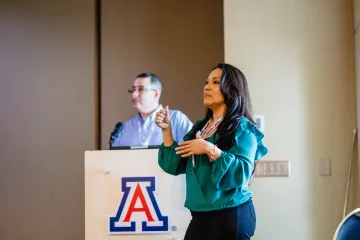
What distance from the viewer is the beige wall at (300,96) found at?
2.70 m

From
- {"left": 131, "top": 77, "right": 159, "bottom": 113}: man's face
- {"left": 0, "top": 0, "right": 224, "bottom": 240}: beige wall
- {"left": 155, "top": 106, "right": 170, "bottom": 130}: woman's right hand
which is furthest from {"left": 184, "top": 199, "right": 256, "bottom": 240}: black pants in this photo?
{"left": 0, "top": 0, "right": 224, "bottom": 240}: beige wall

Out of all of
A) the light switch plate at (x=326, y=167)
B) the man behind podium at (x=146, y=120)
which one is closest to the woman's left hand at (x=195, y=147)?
the man behind podium at (x=146, y=120)

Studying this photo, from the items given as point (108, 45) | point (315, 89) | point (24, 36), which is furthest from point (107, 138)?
point (315, 89)

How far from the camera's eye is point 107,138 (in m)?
3.39

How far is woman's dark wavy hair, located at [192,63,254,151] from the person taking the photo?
179cm

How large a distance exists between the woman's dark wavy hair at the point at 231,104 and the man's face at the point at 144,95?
1.31 metres

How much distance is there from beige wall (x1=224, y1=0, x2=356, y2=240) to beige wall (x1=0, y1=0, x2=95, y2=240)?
1.22 m

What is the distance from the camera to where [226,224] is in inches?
68.9

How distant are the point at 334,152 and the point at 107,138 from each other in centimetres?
160

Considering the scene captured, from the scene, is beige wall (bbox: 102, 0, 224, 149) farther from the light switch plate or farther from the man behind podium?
the light switch plate

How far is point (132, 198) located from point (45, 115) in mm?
1462

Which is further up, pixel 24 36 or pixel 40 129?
pixel 24 36

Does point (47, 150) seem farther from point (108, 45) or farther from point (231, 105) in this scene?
point (231, 105)

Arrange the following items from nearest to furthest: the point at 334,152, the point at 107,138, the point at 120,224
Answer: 1. the point at 120,224
2. the point at 334,152
3. the point at 107,138
